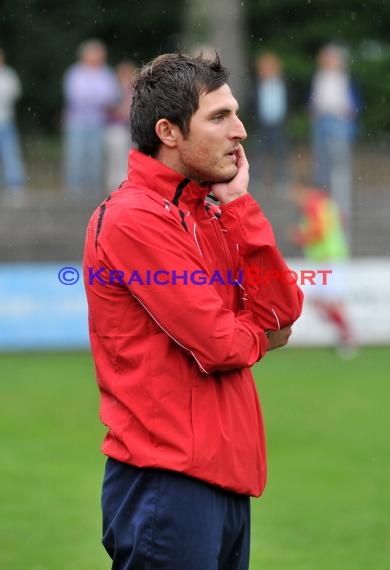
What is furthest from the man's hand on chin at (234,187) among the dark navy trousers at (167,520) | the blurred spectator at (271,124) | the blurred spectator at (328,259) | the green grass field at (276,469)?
the blurred spectator at (271,124)

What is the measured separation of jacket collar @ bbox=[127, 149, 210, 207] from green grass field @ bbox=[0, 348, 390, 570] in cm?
291

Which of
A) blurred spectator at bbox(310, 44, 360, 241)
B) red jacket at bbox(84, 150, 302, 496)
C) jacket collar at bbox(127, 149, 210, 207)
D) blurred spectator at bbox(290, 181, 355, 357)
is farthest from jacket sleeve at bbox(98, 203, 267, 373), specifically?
blurred spectator at bbox(310, 44, 360, 241)

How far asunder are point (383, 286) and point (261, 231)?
1065 centimetres

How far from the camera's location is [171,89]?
138 inches

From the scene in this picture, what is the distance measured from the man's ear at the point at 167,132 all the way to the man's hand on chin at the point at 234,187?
186 mm

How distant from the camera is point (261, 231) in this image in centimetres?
352

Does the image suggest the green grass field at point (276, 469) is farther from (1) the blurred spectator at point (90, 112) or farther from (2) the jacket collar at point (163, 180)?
(1) the blurred spectator at point (90, 112)

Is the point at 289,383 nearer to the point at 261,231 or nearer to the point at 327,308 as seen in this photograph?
the point at 327,308

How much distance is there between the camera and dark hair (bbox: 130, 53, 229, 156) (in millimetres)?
3498

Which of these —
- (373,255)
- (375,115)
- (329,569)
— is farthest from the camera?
(375,115)

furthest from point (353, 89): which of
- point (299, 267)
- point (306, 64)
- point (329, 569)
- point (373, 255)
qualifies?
point (329, 569)

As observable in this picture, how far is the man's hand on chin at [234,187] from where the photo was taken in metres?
3.57

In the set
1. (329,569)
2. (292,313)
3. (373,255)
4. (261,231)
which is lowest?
(373,255)

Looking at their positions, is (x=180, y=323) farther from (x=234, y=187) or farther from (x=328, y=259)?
(x=328, y=259)
